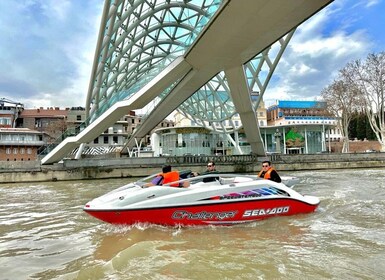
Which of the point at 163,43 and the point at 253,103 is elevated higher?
the point at 163,43

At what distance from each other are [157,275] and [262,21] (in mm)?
13218

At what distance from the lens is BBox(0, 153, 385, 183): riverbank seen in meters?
26.8

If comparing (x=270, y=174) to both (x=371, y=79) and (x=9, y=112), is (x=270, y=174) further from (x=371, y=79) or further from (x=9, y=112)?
(x=9, y=112)

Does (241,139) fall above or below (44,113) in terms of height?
below

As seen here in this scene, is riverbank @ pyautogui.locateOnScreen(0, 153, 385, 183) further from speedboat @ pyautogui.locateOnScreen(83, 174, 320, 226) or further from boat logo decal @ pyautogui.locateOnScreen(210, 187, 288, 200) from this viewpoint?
boat logo decal @ pyautogui.locateOnScreen(210, 187, 288, 200)

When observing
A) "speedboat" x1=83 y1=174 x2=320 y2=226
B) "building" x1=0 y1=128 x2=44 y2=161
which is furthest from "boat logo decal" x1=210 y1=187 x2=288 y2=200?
"building" x1=0 y1=128 x2=44 y2=161

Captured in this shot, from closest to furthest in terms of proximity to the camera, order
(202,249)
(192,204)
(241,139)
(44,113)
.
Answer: (202,249)
(192,204)
(241,139)
(44,113)

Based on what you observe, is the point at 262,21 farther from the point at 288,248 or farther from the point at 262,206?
the point at 288,248

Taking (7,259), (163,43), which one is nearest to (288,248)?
(7,259)

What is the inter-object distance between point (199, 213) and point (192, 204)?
28cm

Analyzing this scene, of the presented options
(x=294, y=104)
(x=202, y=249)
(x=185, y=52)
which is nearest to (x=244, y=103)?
(x=185, y=52)

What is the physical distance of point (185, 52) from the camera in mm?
20125

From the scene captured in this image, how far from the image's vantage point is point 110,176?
2845 centimetres

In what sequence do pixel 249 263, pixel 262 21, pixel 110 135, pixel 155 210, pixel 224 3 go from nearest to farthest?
pixel 249 263 < pixel 155 210 < pixel 224 3 < pixel 262 21 < pixel 110 135
